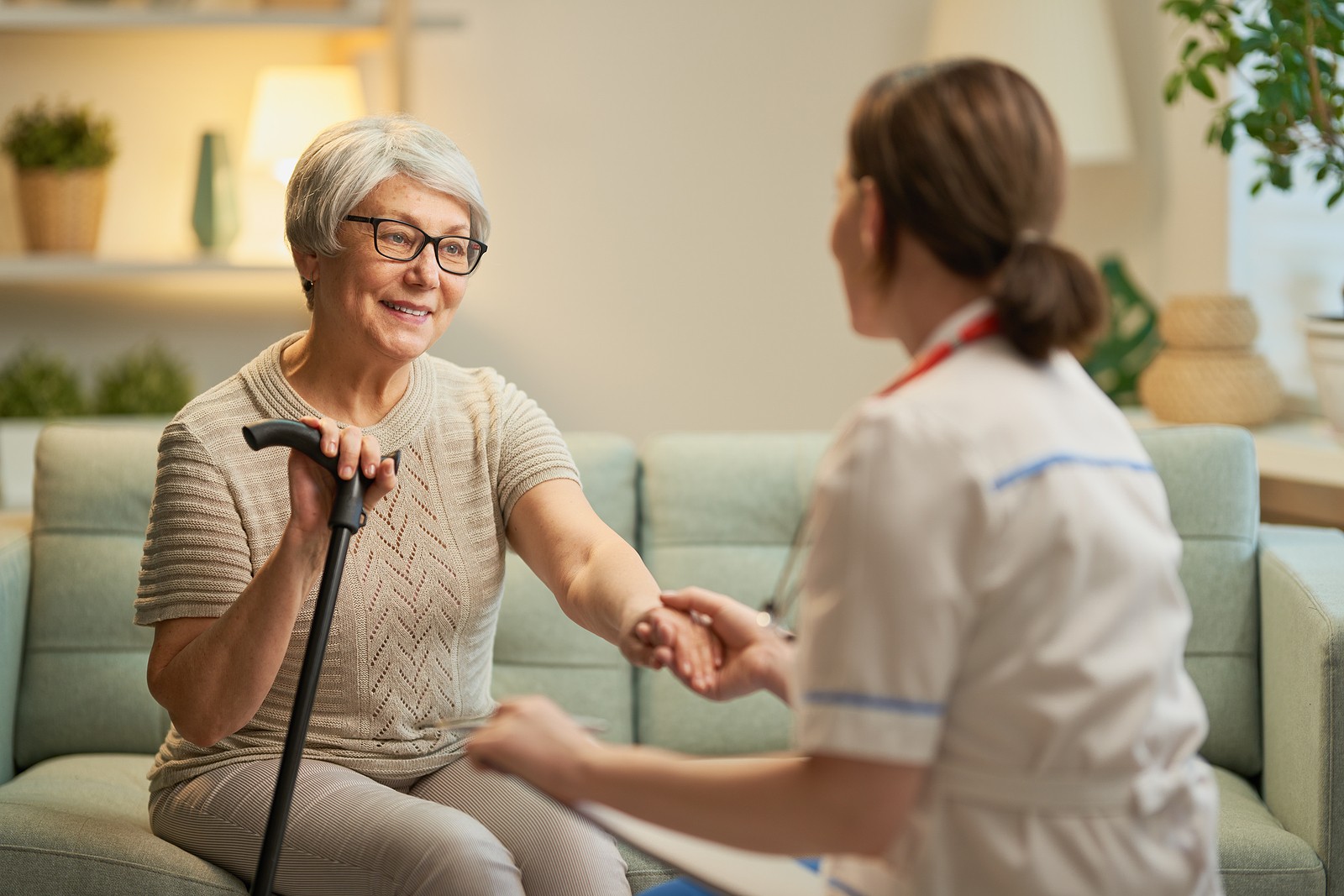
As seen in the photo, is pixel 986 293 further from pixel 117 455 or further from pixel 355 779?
pixel 117 455

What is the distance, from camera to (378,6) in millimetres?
2934

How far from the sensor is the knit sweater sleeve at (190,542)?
4.94 feet

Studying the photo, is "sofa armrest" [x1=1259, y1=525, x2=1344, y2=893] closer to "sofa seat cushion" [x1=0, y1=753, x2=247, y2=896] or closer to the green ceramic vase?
"sofa seat cushion" [x1=0, y1=753, x2=247, y2=896]

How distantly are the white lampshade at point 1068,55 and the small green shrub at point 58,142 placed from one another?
1.81m

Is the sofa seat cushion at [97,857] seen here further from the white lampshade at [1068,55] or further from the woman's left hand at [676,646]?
the white lampshade at [1068,55]

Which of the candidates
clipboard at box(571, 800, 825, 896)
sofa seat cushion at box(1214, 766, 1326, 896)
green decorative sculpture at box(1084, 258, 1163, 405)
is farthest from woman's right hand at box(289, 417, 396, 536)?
green decorative sculpture at box(1084, 258, 1163, 405)

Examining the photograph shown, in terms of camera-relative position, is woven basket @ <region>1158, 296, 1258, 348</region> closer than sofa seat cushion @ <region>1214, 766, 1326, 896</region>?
No

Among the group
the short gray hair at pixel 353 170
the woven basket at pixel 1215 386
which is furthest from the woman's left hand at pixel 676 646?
the woven basket at pixel 1215 386

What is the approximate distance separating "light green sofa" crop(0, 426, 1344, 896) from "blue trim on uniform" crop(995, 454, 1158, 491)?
1.04m

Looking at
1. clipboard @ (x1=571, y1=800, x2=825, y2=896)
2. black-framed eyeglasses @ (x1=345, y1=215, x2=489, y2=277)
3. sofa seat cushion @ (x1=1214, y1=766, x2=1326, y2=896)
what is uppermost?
black-framed eyeglasses @ (x1=345, y1=215, x2=489, y2=277)

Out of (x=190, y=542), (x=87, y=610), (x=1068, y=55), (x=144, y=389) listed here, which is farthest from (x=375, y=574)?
(x=1068, y=55)

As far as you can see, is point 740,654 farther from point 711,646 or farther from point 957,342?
point 957,342

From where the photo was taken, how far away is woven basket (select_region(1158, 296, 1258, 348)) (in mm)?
2625

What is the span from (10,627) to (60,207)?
1.19 m
